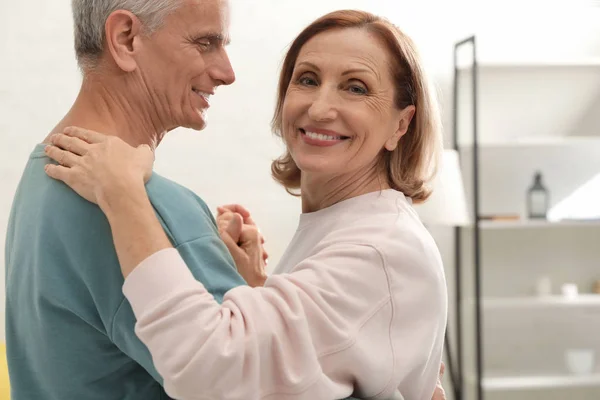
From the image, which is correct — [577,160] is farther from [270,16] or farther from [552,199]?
[270,16]

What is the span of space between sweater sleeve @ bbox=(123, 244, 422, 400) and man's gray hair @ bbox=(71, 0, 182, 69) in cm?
43

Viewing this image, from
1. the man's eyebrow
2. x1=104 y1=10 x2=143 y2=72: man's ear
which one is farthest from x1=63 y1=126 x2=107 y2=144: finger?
the man's eyebrow

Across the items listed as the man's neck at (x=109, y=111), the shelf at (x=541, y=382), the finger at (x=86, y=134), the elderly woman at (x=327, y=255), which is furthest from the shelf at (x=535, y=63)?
the finger at (x=86, y=134)

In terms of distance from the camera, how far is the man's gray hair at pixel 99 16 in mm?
1308

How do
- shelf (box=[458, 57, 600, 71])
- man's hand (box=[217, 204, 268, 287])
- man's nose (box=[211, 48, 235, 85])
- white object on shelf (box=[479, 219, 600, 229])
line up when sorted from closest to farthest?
man's nose (box=[211, 48, 235, 85])
man's hand (box=[217, 204, 268, 287])
white object on shelf (box=[479, 219, 600, 229])
shelf (box=[458, 57, 600, 71])

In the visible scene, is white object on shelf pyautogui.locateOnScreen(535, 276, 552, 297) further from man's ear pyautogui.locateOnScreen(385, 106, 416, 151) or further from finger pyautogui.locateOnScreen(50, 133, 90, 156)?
finger pyautogui.locateOnScreen(50, 133, 90, 156)

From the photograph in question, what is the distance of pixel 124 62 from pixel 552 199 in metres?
3.98

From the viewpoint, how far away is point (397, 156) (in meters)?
1.59

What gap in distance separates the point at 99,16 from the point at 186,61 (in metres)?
0.16

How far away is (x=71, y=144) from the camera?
1.19 metres

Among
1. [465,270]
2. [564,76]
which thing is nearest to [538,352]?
[465,270]

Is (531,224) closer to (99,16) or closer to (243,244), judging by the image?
(243,244)

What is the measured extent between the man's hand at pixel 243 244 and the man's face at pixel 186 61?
430 millimetres

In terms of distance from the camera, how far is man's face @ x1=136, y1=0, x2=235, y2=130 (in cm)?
134
